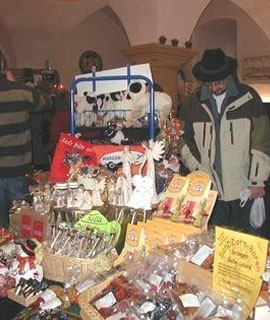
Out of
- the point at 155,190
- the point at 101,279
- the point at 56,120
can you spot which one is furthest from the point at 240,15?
the point at 101,279

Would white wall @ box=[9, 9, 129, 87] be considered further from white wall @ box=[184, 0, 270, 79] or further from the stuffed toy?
the stuffed toy

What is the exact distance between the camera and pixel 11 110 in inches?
109

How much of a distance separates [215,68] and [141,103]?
0.51 metres

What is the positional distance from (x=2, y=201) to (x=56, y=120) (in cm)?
112

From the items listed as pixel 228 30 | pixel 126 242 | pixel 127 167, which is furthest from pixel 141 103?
pixel 228 30

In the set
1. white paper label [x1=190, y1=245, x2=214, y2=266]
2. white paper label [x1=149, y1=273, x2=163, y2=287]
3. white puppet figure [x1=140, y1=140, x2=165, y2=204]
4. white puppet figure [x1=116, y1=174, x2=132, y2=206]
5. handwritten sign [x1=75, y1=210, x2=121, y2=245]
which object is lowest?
white paper label [x1=149, y1=273, x2=163, y2=287]

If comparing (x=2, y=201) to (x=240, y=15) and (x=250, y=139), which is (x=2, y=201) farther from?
(x=240, y=15)

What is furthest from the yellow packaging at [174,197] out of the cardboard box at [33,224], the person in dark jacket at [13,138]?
the person in dark jacket at [13,138]

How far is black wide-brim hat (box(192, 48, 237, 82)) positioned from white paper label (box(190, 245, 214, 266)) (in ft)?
4.00

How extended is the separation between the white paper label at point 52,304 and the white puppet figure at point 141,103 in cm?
95

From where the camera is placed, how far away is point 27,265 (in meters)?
1.56

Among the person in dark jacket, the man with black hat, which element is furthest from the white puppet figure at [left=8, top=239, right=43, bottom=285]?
the person in dark jacket

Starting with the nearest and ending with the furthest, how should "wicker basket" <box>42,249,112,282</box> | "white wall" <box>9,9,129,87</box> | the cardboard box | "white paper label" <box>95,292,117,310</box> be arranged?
1. "white paper label" <box>95,292,117,310</box>
2. "wicker basket" <box>42,249,112,282</box>
3. the cardboard box
4. "white wall" <box>9,9,129,87</box>

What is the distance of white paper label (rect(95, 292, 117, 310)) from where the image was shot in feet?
4.16
